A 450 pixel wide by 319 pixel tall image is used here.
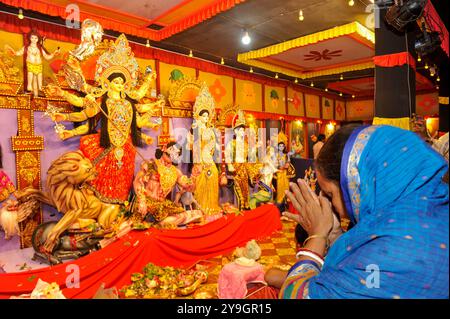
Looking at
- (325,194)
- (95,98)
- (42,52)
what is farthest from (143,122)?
(325,194)

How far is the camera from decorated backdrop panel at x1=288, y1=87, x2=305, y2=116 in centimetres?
911

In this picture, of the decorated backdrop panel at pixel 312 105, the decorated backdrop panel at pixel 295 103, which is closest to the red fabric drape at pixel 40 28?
the decorated backdrop panel at pixel 295 103

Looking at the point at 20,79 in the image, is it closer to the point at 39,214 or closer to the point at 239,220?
the point at 39,214

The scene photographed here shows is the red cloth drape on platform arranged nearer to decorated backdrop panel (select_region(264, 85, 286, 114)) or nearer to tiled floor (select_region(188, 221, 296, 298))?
tiled floor (select_region(188, 221, 296, 298))

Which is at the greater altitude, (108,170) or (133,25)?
(133,25)

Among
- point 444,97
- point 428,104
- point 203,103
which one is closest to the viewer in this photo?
point 203,103

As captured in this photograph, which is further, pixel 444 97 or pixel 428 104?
pixel 428 104

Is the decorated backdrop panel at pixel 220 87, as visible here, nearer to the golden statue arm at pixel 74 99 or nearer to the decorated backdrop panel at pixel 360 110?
the golden statue arm at pixel 74 99

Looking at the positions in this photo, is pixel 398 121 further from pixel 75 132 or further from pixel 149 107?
→ pixel 75 132

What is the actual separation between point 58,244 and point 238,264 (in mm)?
2098

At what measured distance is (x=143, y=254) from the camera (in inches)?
156

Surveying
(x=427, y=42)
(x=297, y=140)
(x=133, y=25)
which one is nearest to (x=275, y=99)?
(x=297, y=140)

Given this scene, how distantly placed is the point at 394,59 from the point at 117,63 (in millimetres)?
3571

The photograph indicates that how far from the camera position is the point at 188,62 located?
612cm
